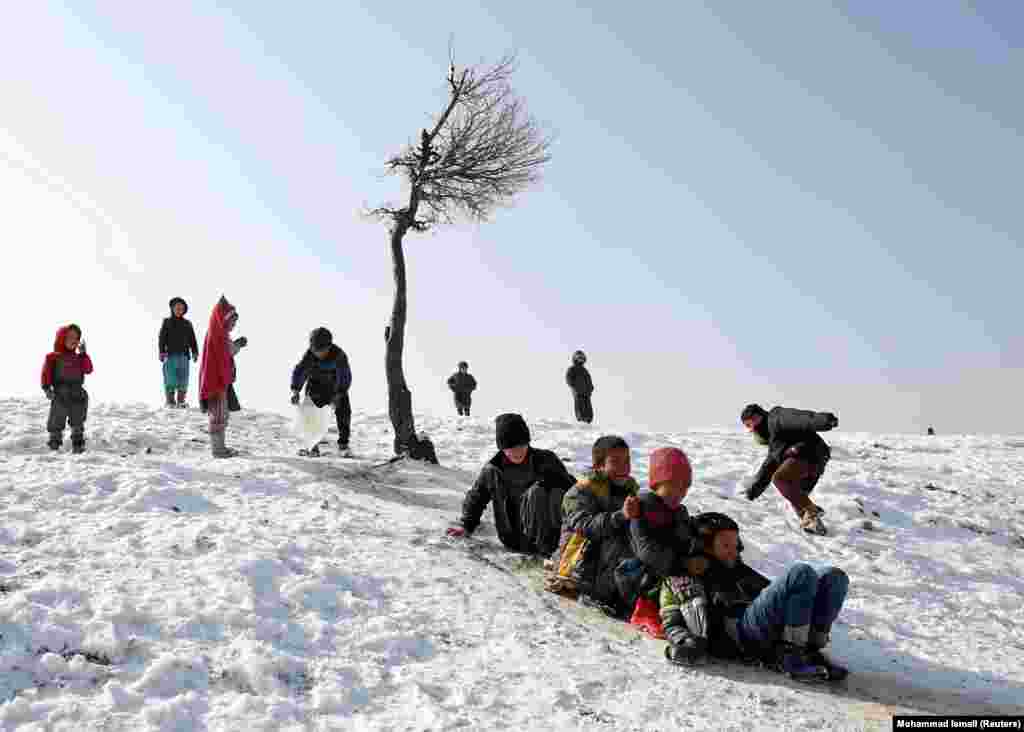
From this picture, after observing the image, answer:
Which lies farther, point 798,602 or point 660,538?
point 660,538

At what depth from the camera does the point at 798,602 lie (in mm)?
4086

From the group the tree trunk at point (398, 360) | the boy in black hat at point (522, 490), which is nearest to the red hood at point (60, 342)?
the tree trunk at point (398, 360)

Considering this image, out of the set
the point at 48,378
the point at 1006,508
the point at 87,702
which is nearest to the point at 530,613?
the point at 87,702

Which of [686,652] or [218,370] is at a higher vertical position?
[218,370]

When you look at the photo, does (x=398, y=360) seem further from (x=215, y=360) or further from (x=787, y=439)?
(x=787, y=439)

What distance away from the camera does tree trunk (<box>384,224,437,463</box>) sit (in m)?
11.3

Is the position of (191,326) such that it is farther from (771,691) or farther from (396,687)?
(771,691)

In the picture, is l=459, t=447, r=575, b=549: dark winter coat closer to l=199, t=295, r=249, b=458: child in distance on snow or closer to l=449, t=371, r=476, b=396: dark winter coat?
l=199, t=295, r=249, b=458: child in distance on snow

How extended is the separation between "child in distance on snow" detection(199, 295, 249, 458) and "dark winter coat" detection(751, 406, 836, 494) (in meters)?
6.98

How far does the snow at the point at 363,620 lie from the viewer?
11.5 ft

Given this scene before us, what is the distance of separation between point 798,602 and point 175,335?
13.7 m

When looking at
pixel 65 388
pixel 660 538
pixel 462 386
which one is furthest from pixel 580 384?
pixel 660 538

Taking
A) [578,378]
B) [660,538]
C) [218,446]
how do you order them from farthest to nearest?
[578,378], [218,446], [660,538]

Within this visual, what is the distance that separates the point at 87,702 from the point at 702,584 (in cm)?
353
